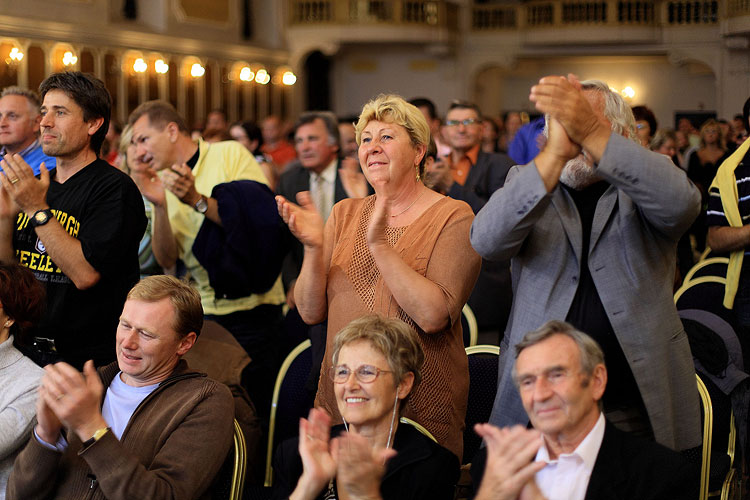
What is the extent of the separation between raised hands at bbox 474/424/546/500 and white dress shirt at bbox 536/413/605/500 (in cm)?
19

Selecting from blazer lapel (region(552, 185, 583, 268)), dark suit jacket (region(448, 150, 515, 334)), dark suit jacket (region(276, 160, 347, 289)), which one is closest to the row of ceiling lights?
dark suit jacket (region(276, 160, 347, 289))

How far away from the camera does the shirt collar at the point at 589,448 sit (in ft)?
6.81

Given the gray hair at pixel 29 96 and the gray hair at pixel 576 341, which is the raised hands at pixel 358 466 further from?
the gray hair at pixel 29 96

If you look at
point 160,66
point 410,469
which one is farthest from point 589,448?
point 160,66

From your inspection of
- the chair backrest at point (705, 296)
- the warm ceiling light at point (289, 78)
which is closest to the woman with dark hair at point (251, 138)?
the chair backrest at point (705, 296)

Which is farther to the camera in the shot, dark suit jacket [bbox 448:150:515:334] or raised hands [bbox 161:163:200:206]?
dark suit jacket [bbox 448:150:515:334]

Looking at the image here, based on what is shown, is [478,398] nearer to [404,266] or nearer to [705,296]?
[404,266]

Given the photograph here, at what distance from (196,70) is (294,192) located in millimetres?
12277

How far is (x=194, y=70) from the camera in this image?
17109 millimetres

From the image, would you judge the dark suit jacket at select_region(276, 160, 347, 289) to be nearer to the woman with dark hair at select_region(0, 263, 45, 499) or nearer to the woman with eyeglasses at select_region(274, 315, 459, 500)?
the woman with dark hair at select_region(0, 263, 45, 499)

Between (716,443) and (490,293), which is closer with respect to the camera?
(716,443)

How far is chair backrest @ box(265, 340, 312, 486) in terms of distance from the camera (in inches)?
129

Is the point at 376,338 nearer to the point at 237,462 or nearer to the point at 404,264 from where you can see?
the point at 404,264

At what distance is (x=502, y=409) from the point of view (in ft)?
8.00
